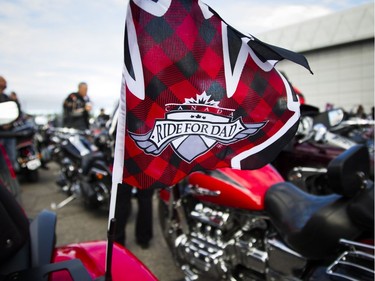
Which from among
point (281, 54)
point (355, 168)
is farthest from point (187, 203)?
point (281, 54)

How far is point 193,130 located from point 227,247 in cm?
126

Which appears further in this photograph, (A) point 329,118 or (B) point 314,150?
(A) point 329,118

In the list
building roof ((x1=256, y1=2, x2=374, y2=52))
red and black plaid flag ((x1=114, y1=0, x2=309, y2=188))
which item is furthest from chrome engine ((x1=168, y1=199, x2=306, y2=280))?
building roof ((x1=256, y1=2, x2=374, y2=52))

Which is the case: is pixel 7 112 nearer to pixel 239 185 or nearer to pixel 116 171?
pixel 116 171

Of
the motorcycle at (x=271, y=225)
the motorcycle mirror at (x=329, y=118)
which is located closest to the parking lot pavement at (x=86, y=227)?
the motorcycle at (x=271, y=225)

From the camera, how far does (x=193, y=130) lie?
1.21 meters

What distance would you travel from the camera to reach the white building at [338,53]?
69.2 ft

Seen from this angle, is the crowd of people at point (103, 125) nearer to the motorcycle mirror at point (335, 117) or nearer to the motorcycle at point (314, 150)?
the motorcycle at point (314, 150)

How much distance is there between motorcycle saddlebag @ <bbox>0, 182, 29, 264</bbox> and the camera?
1144mm

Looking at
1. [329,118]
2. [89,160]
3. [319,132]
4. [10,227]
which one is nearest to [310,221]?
[10,227]

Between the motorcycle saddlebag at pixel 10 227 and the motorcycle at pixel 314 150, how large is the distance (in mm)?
3020

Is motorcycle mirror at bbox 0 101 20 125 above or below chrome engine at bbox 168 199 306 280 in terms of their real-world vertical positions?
above

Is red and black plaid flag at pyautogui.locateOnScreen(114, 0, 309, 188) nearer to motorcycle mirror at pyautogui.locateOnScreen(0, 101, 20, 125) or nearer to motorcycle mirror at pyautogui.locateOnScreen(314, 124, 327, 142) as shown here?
motorcycle mirror at pyautogui.locateOnScreen(0, 101, 20, 125)

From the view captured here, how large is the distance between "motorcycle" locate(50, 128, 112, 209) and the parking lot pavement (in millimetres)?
171
